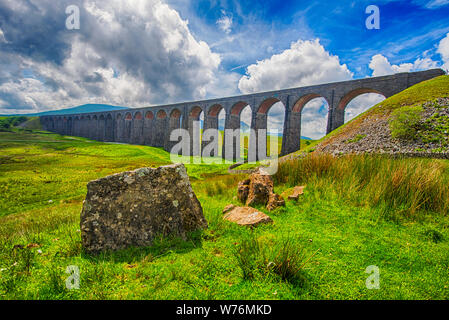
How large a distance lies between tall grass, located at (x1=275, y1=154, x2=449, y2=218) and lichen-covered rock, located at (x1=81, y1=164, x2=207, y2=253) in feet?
13.0

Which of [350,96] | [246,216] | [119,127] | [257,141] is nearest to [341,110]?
[350,96]

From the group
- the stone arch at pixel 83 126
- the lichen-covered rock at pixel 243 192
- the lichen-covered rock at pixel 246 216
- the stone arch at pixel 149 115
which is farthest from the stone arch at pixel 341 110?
the stone arch at pixel 83 126

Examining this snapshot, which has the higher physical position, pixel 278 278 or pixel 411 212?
pixel 411 212

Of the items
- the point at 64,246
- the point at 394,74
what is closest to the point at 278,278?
the point at 64,246

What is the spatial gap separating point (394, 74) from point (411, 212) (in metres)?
26.2

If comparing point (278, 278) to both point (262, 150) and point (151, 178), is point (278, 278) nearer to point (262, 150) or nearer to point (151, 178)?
point (151, 178)

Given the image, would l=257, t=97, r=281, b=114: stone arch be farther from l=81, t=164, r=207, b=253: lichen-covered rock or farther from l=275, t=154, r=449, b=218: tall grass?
l=81, t=164, r=207, b=253: lichen-covered rock

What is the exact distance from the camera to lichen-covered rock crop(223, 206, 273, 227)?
3.87 metres

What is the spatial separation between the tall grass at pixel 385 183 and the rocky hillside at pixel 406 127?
24.5 feet

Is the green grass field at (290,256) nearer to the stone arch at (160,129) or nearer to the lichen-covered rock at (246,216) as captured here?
the lichen-covered rock at (246,216)

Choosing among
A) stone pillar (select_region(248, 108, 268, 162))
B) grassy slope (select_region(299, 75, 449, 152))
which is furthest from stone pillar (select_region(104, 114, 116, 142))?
grassy slope (select_region(299, 75, 449, 152))

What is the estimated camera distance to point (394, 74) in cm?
2177

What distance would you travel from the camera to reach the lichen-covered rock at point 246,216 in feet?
12.7

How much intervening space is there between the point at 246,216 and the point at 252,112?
3056cm
